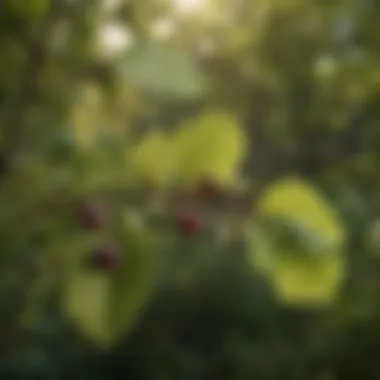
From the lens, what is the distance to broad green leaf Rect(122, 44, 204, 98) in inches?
12.3

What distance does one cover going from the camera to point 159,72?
0.31m

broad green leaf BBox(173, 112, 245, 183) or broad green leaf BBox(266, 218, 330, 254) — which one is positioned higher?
broad green leaf BBox(173, 112, 245, 183)

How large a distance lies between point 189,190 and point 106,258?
0.14ft

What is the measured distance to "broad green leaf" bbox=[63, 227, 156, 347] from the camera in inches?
11.9

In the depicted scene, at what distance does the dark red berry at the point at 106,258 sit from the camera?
30cm

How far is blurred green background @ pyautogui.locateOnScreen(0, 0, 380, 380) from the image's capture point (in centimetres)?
31

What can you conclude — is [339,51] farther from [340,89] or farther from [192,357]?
[192,357]

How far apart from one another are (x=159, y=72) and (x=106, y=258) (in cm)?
8

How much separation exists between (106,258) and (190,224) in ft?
0.12

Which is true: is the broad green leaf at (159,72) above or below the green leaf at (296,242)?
above

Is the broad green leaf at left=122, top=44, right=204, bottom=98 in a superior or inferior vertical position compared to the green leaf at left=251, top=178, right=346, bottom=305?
Answer: superior

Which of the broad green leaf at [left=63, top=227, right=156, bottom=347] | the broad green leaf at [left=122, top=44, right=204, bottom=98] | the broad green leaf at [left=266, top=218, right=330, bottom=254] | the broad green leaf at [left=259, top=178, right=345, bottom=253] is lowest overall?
the broad green leaf at [left=63, top=227, right=156, bottom=347]

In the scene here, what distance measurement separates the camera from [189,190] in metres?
0.31

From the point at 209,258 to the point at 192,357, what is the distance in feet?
0.25
